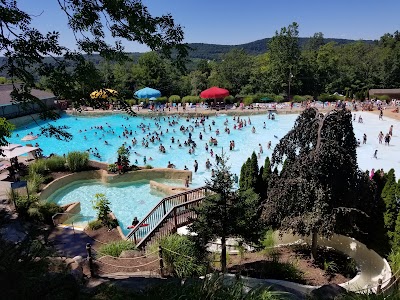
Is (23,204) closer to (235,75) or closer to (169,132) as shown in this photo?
(169,132)

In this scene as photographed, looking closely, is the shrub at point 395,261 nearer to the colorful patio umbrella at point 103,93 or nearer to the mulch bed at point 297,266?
the mulch bed at point 297,266

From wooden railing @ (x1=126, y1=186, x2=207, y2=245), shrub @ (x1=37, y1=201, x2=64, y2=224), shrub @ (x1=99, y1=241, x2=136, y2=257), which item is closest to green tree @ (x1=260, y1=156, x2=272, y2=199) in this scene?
wooden railing @ (x1=126, y1=186, x2=207, y2=245)

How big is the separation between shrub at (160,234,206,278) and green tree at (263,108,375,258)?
2.36 m

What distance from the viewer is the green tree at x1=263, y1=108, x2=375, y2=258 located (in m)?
8.80

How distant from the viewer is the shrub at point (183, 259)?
833cm

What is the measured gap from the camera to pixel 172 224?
12289 mm

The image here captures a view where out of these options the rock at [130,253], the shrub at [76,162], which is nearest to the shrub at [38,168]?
the shrub at [76,162]

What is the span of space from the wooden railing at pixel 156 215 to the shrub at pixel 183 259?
3.03 metres

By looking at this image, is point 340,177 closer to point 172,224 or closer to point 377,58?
point 172,224

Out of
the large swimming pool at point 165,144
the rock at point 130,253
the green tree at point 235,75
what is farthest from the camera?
the green tree at point 235,75

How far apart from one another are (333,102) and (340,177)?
121ft

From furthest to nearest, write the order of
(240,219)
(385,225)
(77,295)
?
(385,225)
(240,219)
(77,295)

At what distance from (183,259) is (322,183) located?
13.4 ft

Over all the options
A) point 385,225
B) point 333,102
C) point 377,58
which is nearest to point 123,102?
point 385,225
